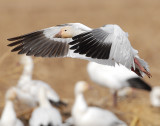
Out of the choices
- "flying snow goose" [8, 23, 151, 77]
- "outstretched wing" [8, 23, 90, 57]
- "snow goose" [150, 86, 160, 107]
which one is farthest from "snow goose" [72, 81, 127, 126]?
"flying snow goose" [8, 23, 151, 77]

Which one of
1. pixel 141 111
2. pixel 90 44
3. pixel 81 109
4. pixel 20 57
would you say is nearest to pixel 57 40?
pixel 90 44

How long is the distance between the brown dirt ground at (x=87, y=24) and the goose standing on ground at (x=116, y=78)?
0.27m

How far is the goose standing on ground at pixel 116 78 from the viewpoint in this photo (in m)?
8.30

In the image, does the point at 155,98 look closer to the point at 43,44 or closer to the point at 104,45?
the point at 43,44

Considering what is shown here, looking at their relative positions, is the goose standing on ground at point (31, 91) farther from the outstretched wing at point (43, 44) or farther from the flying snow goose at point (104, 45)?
the flying snow goose at point (104, 45)

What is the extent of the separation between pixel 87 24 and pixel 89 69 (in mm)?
5941

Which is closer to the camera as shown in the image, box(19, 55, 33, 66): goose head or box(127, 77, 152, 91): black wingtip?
box(127, 77, 152, 91): black wingtip

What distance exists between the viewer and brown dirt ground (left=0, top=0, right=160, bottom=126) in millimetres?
8242

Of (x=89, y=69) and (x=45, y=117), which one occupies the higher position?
(x=89, y=69)

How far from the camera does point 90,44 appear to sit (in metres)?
4.44

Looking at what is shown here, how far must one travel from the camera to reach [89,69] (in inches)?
343

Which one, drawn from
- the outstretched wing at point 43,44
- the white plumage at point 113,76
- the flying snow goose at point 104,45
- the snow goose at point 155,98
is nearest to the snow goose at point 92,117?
the white plumage at point 113,76

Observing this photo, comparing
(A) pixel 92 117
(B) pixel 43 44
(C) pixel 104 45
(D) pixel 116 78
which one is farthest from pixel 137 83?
(C) pixel 104 45

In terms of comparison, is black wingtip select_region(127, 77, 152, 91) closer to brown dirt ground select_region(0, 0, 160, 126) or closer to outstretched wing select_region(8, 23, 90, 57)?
brown dirt ground select_region(0, 0, 160, 126)
